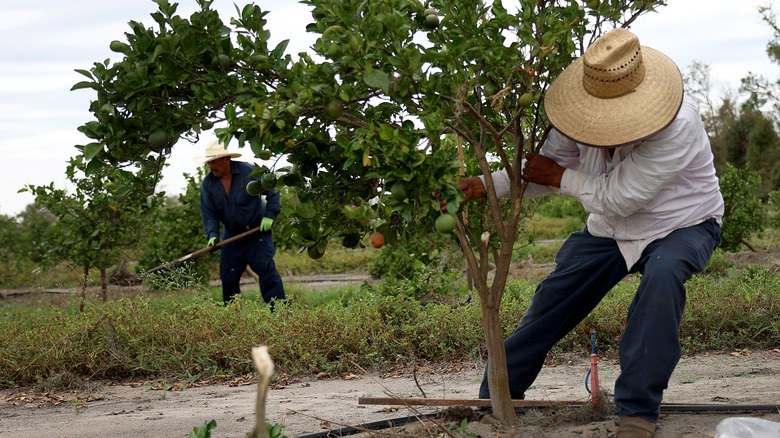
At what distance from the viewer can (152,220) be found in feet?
28.1

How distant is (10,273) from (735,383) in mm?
12269

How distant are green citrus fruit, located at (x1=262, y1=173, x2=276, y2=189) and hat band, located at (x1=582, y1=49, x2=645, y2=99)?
1309 mm

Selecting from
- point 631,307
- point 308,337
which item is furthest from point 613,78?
point 308,337

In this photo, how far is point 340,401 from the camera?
163 inches

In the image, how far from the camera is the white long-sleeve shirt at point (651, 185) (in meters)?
2.82

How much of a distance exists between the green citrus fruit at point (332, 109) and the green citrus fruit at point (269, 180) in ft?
1.57

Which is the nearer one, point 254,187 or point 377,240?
point 377,240

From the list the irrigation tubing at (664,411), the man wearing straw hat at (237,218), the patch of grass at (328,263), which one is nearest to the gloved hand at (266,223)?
the man wearing straw hat at (237,218)

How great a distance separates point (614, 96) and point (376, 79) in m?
1.19

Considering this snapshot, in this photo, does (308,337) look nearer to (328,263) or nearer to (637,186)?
(637,186)

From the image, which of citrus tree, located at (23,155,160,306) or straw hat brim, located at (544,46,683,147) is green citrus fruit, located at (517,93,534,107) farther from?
citrus tree, located at (23,155,160,306)

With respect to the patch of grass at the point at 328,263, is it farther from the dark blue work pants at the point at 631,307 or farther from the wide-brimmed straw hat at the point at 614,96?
the wide-brimmed straw hat at the point at 614,96

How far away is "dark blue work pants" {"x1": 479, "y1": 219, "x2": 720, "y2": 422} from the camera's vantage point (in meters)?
2.74

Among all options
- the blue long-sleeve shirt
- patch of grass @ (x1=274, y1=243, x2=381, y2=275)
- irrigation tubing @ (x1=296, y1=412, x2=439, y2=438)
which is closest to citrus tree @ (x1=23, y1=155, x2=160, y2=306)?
the blue long-sleeve shirt
